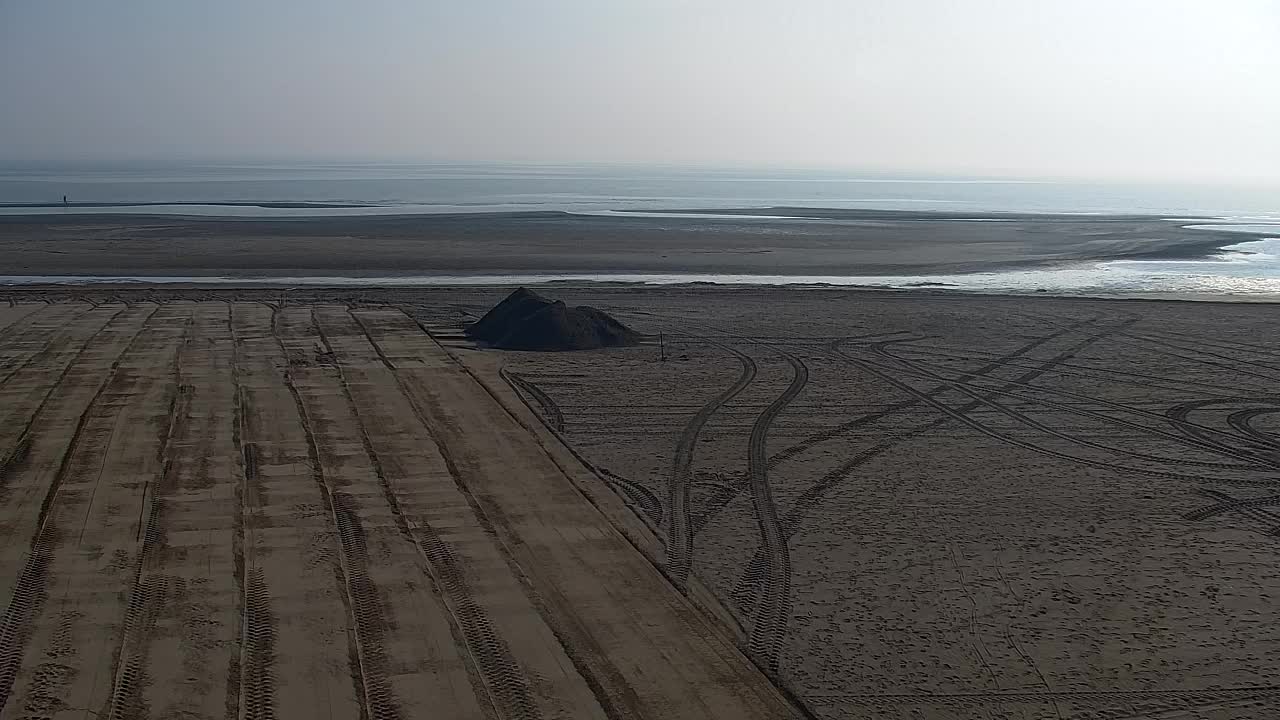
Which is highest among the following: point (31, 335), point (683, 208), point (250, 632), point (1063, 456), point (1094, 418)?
point (683, 208)

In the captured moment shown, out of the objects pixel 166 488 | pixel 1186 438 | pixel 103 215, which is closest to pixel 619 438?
pixel 166 488

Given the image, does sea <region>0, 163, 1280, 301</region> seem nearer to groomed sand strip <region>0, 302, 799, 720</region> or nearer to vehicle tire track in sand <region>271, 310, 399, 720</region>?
groomed sand strip <region>0, 302, 799, 720</region>

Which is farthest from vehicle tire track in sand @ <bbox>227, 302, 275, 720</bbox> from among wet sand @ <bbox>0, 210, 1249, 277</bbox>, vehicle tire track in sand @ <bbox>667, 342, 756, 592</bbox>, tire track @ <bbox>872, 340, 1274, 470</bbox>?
wet sand @ <bbox>0, 210, 1249, 277</bbox>

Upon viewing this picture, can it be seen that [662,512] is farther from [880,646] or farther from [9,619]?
[9,619]

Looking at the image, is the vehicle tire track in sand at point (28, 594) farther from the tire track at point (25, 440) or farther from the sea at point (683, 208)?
the sea at point (683, 208)

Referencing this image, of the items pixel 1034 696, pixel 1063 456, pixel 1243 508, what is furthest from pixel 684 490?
pixel 1243 508

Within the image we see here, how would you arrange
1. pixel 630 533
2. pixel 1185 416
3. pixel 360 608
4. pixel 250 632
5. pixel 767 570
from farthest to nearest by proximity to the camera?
pixel 1185 416 < pixel 630 533 < pixel 767 570 < pixel 360 608 < pixel 250 632

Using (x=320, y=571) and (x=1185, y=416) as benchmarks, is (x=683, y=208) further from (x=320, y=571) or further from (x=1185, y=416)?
(x=320, y=571)
